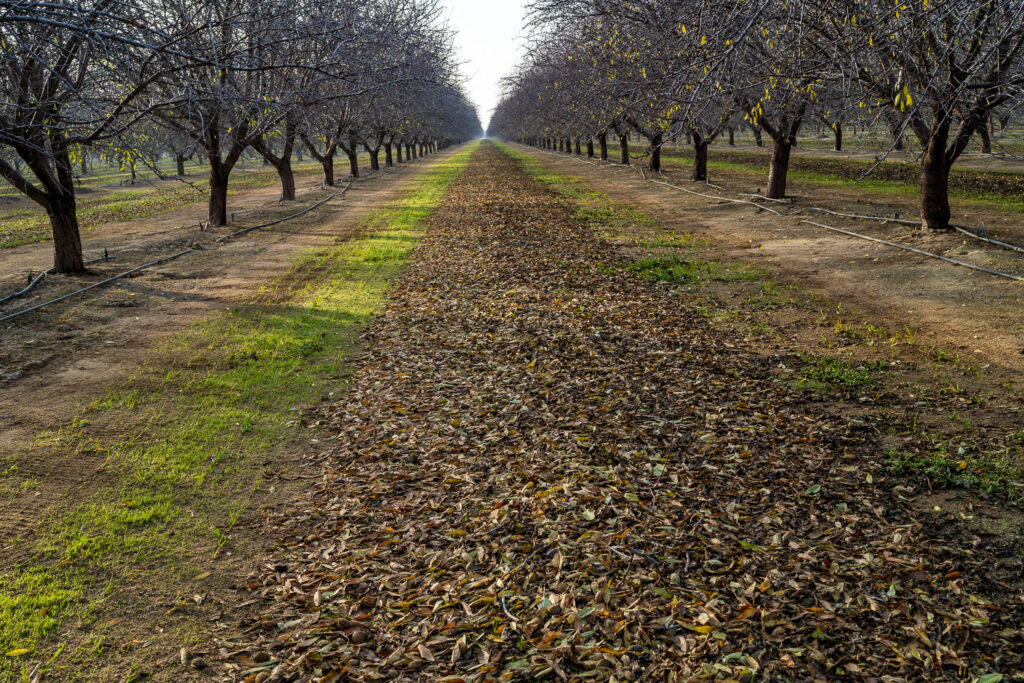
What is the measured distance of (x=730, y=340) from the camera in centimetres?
930

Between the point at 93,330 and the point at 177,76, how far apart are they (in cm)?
423

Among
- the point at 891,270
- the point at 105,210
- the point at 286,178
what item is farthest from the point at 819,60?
the point at 105,210

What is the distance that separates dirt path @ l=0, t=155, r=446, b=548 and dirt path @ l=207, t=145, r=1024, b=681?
8.06 ft

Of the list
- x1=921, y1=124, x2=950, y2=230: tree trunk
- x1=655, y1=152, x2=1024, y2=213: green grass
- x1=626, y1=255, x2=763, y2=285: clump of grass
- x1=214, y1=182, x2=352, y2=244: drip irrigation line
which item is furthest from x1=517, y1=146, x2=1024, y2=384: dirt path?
x1=214, y1=182, x2=352, y2=244: drip irrigation line

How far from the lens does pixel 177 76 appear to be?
9516 mm

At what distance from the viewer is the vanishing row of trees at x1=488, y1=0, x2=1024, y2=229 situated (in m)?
6.39

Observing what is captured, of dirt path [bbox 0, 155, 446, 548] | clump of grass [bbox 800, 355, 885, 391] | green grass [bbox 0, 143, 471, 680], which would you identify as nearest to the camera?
green grass [bbox 0, 143, 471, 680]

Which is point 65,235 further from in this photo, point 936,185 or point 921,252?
point 936,185

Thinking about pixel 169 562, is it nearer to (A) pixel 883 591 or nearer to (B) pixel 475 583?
(B) pixel 475 583

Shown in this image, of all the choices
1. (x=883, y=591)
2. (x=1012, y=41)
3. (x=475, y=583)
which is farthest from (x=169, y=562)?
(x=1012, y=41)

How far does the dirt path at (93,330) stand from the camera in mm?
6141

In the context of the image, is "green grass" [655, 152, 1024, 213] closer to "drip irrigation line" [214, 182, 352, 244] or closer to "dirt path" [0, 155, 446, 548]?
"dirt path" [0, 155, 446, 548]

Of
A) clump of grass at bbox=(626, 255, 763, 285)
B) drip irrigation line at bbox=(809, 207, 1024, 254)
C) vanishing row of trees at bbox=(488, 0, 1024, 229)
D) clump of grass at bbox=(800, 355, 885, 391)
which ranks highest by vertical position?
vanishing row of trees at bbox=(488, 0, 1024, 229)

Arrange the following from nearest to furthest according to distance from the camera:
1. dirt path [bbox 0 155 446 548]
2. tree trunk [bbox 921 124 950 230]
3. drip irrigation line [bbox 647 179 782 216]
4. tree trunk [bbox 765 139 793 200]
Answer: dirt path [bbox 0 155 446 548] → tree trunk [bbox 921 124 950 230] → drip irrigation line [bbox 647 179 782 216] → tree trunk [bbox 765 139 793 200]
